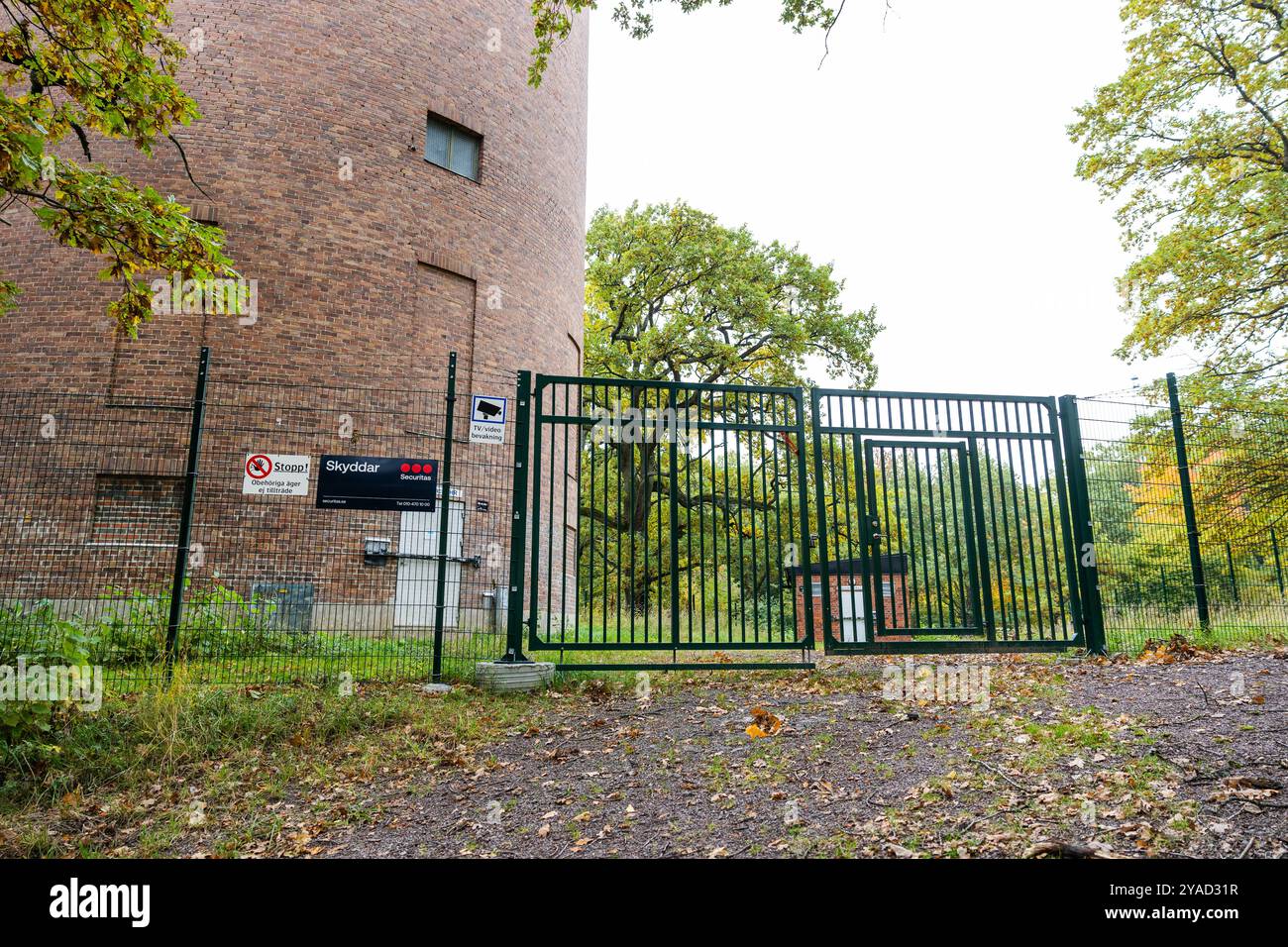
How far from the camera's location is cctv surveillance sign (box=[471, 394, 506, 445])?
309 inches

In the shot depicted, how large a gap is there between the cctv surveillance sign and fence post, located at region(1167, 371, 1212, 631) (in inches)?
318

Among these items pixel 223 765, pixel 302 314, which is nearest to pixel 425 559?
pixel 302 314

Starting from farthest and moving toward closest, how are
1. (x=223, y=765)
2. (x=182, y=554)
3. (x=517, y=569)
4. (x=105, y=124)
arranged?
1. (x=517, y=569)
2. (x=182, y=554)
3. (x=105, y=124)
4. (x=223, y=765)

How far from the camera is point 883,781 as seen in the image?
4.59m

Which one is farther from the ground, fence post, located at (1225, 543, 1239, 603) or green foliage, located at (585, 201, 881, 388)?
green foliage, located at (585, 201, 881, 388)

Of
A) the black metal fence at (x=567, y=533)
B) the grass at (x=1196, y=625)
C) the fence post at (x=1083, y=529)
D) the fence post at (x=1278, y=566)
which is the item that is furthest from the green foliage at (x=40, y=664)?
the fence post at (x=1278, y=566)

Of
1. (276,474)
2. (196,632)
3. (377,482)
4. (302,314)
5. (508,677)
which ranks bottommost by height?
(508,677)

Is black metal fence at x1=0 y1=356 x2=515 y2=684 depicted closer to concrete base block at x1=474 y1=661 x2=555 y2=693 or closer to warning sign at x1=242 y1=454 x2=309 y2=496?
warning sign at x1=242 y1=454 x2=309 y2=496

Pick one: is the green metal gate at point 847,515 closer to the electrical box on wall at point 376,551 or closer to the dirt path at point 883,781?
the dirt path at point 883,781

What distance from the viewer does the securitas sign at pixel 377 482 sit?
7.40m

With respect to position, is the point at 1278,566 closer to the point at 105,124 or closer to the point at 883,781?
the point at 883,781

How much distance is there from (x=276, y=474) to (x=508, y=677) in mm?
3151

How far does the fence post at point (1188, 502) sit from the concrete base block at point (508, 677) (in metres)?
7.79

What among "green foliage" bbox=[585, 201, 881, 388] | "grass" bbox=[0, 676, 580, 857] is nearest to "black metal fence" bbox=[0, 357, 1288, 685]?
"grass" bbox=[0, 676, 580, 857]
